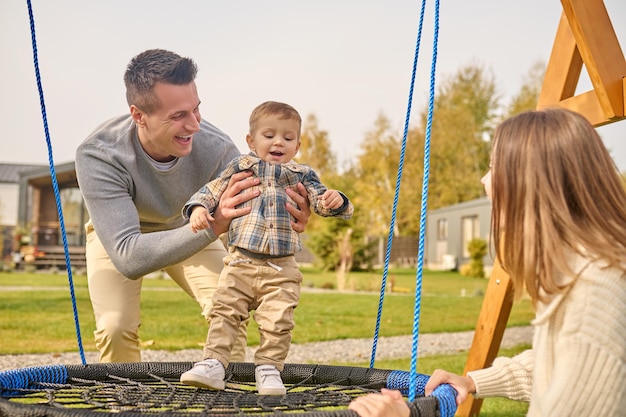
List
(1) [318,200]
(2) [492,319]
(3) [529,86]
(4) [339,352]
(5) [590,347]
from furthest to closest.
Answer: (3) [529,86]
(4) [339,352]
(2) [492,319]
(1) [318,200]
(5) [590,347]

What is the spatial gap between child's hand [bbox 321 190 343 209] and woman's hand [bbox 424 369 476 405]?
57 centimetres

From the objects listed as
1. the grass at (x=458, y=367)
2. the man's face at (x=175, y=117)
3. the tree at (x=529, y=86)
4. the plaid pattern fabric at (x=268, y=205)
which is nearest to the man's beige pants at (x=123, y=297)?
the man's face at (x=175, y=117)

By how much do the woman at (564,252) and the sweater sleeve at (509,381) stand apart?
0.21 m

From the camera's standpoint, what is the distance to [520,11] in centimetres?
2728

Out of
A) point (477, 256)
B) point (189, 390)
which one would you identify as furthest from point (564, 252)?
point (477, 256)

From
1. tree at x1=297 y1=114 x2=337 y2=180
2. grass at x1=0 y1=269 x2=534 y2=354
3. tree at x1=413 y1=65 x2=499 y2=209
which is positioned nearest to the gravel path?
grass at x1=0 y1=269 x2=534 y2=354

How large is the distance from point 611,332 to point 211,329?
1.07 m

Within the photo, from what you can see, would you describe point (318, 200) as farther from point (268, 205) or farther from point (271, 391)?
point (271, 391)

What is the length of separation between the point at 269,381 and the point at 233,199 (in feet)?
1.71

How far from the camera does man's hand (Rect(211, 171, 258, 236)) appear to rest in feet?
6.47

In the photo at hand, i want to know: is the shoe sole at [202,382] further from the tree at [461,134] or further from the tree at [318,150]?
the tree at [318,150]

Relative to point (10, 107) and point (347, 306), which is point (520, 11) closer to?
point (10, 107)

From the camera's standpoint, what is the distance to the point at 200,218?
6.27ft

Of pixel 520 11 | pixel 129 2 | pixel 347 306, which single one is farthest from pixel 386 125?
pixel 347 306
